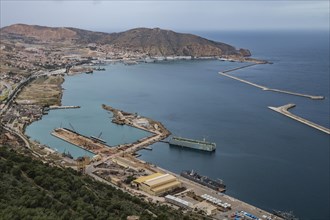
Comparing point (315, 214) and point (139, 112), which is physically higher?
point (139, 112)

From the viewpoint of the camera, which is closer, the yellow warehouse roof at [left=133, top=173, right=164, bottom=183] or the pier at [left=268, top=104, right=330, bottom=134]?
the yellow warehouse roof at [left=133, top=173, right=164, bottom=183]

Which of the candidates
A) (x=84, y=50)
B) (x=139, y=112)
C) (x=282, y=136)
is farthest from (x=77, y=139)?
(x=84, y=50)

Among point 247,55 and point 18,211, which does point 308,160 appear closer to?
point 18,211

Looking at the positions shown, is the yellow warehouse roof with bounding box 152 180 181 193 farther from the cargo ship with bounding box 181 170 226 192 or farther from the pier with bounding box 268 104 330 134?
the pier with bounding box 268 104 330 134

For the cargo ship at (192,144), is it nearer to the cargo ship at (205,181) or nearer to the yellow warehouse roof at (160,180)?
the cargo ship at (205,181)

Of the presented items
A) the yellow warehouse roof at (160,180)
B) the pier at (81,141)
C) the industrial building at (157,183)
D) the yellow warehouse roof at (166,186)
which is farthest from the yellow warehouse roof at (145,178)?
the pier at (81,141)

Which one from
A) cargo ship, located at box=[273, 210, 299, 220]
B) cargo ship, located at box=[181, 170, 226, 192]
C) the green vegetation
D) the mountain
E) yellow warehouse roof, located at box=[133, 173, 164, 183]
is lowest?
cargo ship, located at box=[273, 210, 299, 220]

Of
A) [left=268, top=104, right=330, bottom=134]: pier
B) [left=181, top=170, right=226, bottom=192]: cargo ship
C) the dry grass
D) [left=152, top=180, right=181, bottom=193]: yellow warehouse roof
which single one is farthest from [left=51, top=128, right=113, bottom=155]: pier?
[left=268, top=104, right=330, bottom=134]: pier
